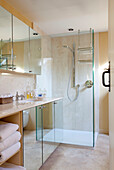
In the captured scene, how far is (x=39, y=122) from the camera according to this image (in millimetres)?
2100

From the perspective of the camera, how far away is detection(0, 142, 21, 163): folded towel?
131 cm

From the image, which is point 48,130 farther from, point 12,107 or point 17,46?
point 17,46

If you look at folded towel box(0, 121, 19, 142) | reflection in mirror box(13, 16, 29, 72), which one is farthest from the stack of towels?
reflection in mirror box(13, 16, 29, 72)

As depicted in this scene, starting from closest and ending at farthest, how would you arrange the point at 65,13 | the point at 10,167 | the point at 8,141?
the point at 8,141 → the point at 10,167 → the point at 65,13

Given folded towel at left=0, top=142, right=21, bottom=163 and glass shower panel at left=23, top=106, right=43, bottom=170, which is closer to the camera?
folded towel at left=0, top=142, right=21, bottom=163

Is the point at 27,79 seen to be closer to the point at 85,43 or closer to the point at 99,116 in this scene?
the point at 85,43

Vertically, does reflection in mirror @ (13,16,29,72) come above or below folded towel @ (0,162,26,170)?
above

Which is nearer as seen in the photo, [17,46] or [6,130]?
[6,130]

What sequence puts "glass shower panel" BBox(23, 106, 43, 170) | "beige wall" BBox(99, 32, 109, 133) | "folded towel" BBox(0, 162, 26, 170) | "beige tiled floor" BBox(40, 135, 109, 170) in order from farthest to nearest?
"beige wall" BBox(99, 32, 109, 133), "beige tiled floor" BBox(40, 135, 109, 170), "glass shower panel" BBox(23, 106, 43, 170), "folded towel" BBox(0, 162, 26, 170)

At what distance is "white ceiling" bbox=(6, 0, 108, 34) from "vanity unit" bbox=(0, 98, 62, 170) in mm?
1535

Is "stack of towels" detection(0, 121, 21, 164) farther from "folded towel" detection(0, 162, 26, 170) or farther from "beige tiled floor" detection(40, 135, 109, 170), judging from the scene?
"beige tiled floor" detection(40, 135, 109, 170)

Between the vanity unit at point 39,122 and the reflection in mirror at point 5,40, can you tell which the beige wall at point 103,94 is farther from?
the reflection in mirror at point 5,40

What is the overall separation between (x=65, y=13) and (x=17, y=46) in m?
1.08

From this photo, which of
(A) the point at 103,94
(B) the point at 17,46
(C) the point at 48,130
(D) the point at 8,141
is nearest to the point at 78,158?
(C) the point at 48,130
